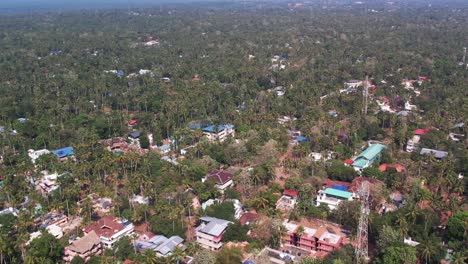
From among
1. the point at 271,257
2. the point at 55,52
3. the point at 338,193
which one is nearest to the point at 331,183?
the point at 338,193

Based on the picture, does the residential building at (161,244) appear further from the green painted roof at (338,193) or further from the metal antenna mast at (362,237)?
the green painted roof at (338,193)

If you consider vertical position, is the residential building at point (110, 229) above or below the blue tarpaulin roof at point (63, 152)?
below

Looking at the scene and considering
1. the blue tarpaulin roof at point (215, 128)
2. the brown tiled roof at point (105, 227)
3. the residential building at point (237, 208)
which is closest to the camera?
the brown tiled roof at point (105, 227)

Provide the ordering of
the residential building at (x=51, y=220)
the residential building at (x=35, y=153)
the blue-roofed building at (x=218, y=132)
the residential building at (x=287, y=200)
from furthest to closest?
the blue-roofed building at (x=218, y=132)
the residential building at (x=35, y=153)
the residential building at (x=287, y=200)
the residential building at (x=51, y=220)

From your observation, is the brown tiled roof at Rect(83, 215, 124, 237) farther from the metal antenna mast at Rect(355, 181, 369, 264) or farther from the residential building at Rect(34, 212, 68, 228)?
the metal antenna mast at Rect(355, 181, 369, 264)

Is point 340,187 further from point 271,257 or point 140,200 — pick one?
point 140,200

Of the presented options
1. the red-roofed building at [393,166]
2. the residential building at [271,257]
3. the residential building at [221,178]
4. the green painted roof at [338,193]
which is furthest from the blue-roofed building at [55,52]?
the residential building at [271,257]
